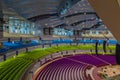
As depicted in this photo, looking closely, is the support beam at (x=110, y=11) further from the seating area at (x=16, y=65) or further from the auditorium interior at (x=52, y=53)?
the seating area at (x=16, y=65)

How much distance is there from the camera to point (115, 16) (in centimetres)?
709

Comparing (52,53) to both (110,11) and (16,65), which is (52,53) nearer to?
(16,65)

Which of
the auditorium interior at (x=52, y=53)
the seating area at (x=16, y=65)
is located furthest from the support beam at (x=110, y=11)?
the seating area at (x=16, y=65)

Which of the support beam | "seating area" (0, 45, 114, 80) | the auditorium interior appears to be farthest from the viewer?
"seating area" (0, 45, 114, 80)

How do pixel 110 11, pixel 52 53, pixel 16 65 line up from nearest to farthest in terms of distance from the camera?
→ 1. pixel 110 11
2. pixel 16 65
3. pixel 52 53

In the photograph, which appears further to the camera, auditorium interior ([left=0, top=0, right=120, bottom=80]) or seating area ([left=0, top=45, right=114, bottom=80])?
seating area ([left=0, top=45, right=114, bottom=80])

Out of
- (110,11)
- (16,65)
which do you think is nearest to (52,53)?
(16,65)


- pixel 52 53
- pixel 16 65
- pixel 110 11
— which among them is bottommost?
pixel 52 53

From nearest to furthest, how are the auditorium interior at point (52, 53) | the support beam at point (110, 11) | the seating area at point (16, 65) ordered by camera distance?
the support beam at point (110, 11) → the auditorium interior at point (52, 53) → the seating area at point (16, 65)

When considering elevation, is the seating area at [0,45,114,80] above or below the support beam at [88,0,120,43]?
below

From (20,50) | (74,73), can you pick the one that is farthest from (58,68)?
(20,50)

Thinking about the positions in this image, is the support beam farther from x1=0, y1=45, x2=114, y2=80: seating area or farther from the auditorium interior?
x1=0, y1=45, x2=114, y2=80: seating area

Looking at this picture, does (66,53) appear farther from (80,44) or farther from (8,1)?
(8,1)

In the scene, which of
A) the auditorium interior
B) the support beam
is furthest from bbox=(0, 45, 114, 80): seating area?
the support beam
